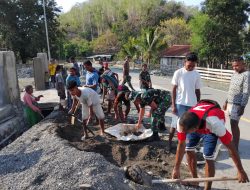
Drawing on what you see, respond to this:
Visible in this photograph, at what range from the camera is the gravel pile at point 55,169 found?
5031 mm

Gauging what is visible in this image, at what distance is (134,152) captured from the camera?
7172mm

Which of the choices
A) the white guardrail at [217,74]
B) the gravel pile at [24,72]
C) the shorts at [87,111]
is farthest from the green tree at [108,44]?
the shorts at [87,111]

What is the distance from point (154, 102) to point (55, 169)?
2.88m

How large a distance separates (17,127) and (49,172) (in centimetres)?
552

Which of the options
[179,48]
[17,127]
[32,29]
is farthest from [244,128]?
[32,29]

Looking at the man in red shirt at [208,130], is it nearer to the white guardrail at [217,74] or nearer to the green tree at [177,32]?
the white guardrail at [217,74]

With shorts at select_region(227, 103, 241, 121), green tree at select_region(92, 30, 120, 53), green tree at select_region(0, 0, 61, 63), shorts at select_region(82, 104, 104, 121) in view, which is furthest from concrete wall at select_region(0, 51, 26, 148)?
green tree at select_region(92, 30, 120, 53)

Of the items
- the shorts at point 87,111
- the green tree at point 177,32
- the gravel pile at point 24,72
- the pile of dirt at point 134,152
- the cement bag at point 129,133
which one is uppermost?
the green tree at point 177,32

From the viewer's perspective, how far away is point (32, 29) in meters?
42.6

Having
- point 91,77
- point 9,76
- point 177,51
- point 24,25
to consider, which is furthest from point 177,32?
point 91,77

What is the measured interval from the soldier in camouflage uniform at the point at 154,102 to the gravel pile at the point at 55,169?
Answer: 168cm

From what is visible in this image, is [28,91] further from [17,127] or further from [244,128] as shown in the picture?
[244,128]

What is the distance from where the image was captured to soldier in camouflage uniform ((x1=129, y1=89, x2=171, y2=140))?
24.8ft

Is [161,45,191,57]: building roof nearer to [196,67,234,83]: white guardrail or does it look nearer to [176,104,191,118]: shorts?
[196,67,234,83]: white guardrail
